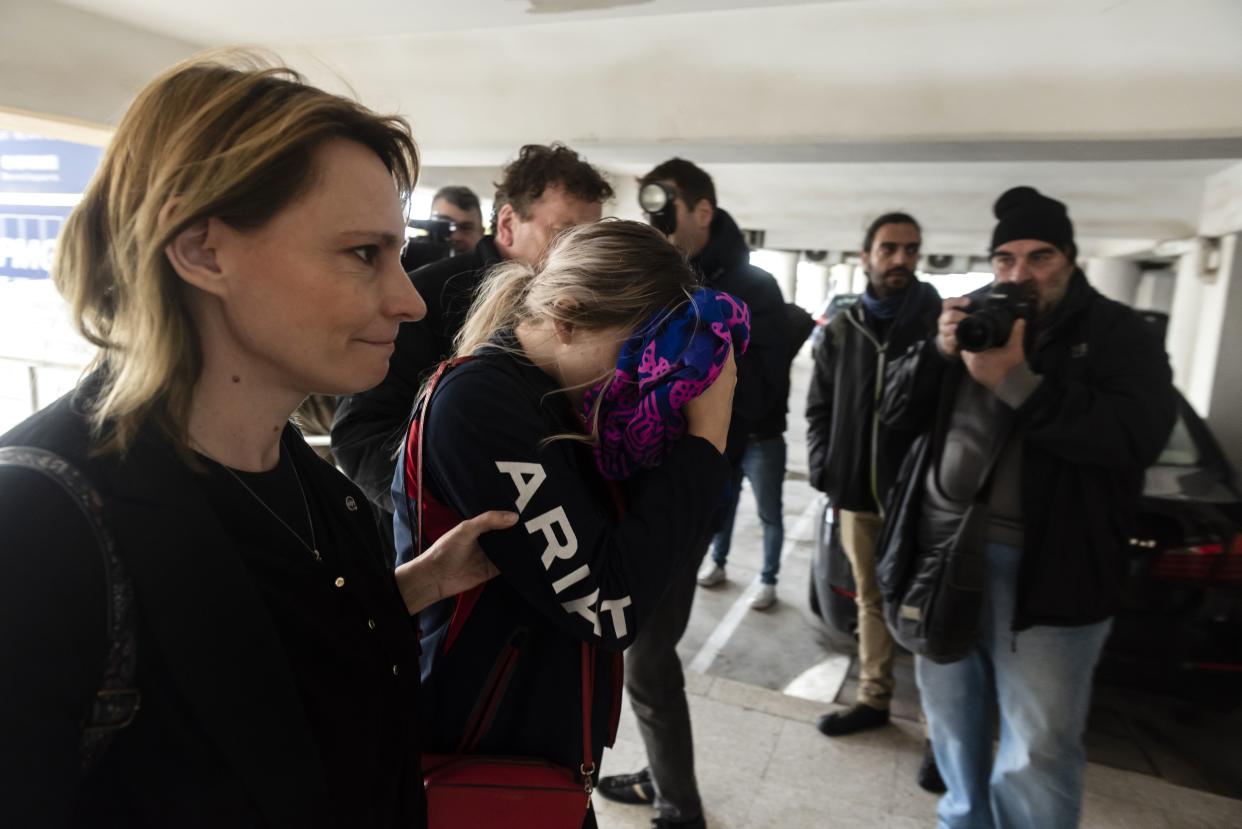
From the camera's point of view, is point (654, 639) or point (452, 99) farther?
point (452, 99)

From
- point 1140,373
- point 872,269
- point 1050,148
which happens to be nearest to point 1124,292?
point 1050,148

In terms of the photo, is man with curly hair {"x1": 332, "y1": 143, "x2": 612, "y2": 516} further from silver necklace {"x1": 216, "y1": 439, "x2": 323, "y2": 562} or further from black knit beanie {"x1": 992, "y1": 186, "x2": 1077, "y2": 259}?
black knit beanie {"x1": 992, "y1": 186, "x2": 1077, "y2": 259}

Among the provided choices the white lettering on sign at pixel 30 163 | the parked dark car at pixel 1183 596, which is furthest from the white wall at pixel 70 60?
the parked dark car at pixel 1183 596

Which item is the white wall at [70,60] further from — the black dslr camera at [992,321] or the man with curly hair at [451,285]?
the black dslr camera at [992,321]

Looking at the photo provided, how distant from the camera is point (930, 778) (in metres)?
2.64

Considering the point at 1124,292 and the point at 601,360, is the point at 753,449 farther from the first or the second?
the point at 1124,292

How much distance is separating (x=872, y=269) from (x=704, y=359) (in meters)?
2.29

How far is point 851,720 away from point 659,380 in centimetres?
236

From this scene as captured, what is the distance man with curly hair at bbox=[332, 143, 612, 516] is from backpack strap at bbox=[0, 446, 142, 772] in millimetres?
1071

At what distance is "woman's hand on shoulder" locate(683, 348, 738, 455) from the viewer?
1.19 metres

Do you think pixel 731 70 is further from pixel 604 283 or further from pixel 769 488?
pixel 604 283

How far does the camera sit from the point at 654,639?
2.13 meters

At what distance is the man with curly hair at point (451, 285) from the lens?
1.80 m

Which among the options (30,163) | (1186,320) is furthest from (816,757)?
(1186,320)
